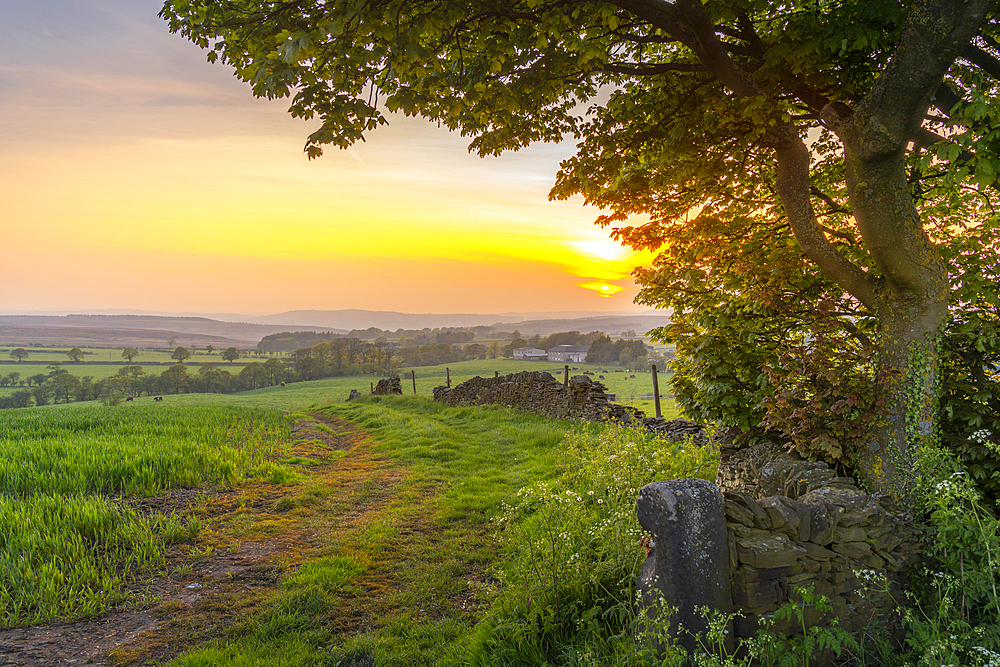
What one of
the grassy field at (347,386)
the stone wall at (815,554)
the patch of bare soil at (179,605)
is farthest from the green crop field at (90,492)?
the grassy field at (347,386)

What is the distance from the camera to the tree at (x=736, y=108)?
425cm

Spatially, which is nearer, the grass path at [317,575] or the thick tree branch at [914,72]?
the grass path at [317,575]

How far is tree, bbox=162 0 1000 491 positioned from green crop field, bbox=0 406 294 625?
17.4 feet

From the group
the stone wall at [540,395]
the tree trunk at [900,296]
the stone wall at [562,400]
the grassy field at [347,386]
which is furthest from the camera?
the grassy field at [347,386]

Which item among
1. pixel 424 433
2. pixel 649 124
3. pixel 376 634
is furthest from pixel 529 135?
pixel 424 433

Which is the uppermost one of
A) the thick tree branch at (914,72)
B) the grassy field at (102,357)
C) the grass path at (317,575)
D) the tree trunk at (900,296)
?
the thick tree branch at (914,72)

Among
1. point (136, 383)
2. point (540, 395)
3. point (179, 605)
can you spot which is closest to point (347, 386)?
point (136, 383)

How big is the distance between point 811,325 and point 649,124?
3743 mm

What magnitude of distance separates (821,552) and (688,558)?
1324 mm

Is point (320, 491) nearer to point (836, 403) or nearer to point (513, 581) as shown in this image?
point (513, 581)

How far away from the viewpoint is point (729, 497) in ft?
12.0

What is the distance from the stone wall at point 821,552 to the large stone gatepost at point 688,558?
0.79 ft

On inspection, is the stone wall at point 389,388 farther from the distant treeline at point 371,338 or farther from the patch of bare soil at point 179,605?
the distant treeline at point 371,338

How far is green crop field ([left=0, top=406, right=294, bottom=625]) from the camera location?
14.8ft
